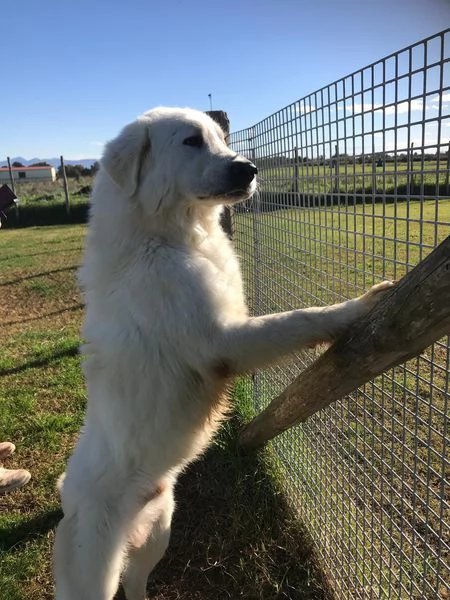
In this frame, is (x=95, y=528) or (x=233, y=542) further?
(x=233, y=542)

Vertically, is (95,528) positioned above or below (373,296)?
below

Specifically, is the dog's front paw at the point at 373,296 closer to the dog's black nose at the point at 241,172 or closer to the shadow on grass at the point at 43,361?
the dog's black nose at the point at 241,172

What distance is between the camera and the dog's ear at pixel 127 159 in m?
2.50

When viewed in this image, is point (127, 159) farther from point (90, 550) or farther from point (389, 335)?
point (90, 550)

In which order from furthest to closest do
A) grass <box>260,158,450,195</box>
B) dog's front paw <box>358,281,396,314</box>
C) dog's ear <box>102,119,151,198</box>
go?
dog's ear <box>102,119,151,198</box> → dog's front paw <box>358,281,396,314</box> → grass <box>260,158,450,195</box>

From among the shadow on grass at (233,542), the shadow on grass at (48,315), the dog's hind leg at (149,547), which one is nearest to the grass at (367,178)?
the dog's hind leg at (149,547)

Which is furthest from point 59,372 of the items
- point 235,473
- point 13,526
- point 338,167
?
point 338,167

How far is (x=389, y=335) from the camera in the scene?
66.0 inches

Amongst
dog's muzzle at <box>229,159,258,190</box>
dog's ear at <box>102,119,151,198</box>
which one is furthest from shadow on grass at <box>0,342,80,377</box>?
dog's muzzle at <box>229,159,258,190</box>

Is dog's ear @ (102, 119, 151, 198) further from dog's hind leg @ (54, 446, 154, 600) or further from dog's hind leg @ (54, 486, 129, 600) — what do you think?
dog's hind leg @ (54, 486, 129, 600)

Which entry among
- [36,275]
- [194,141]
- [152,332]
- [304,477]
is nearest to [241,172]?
[194,141]

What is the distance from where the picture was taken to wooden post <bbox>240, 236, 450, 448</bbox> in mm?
1480

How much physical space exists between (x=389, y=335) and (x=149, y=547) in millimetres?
1858

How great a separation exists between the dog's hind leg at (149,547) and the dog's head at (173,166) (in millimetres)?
1472
